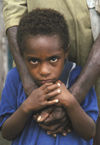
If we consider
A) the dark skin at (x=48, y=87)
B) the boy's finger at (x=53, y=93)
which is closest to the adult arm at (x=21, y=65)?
the dark skin at (x=48, y=87)

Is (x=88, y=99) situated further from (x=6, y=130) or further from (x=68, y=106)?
(x=6, y=130)

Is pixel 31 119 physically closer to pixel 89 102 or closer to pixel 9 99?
pixel 9 99

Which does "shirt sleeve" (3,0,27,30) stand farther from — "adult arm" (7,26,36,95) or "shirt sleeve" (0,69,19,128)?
"shirt sleeve" (0,69,19,128)

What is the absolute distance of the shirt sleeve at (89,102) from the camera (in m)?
1.84

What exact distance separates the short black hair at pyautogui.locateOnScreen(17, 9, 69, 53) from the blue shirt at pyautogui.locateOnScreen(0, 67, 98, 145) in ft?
0.90

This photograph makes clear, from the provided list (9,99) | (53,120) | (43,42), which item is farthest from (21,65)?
(53,120)

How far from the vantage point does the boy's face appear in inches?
65.9

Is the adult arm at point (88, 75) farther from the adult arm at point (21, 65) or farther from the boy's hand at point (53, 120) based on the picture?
the adult arm at point (21, 65)

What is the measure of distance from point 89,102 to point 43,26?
2.02 ft

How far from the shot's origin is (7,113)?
188cm

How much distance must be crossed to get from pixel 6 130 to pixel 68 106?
486 mm

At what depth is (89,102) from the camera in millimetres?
1876

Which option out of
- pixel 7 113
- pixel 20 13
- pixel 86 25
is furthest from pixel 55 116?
pixel 20 13

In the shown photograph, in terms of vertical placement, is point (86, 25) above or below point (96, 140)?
above
